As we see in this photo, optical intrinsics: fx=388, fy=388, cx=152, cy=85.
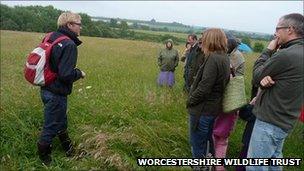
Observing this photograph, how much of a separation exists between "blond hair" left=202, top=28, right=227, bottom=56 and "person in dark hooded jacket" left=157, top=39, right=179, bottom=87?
711 cm

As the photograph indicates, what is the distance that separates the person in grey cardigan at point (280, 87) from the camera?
12.7 ft

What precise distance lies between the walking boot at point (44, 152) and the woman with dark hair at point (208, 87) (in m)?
2.03

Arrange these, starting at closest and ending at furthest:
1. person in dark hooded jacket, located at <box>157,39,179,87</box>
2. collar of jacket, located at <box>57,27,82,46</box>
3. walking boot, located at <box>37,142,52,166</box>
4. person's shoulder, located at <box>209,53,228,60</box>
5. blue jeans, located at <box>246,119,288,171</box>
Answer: blue jeans, located at <box>246,119,288,171</box> → person's shoulder, located at <box>209,53,228,60</box> → collar of jacket, located at <box>57,27,82,46</box> → walking boot, located at <box>37,142,52,166</box> → person in dark hooded jacket, located at <box>157,39,179,87</box>

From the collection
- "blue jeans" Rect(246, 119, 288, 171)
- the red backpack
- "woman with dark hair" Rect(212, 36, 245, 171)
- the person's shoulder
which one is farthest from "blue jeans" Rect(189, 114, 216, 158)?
the red backpack

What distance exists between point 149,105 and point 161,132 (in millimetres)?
1681

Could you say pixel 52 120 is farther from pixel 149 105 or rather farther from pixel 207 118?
pixel 149 105

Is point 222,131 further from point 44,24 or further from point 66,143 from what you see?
point 44,24

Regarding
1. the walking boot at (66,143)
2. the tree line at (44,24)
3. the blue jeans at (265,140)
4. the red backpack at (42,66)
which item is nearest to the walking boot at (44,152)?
the walking boot at (66,143)

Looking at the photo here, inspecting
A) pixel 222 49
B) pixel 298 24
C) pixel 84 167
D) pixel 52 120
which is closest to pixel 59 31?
pixel 52 120

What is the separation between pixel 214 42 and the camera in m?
5.00

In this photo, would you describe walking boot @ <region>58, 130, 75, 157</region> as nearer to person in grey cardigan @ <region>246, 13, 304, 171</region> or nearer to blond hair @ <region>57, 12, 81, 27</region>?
blond hair @ <region>57, 12, 81, 27</region>

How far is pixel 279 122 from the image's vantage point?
4020mm

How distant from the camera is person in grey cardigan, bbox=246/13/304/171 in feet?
12.7

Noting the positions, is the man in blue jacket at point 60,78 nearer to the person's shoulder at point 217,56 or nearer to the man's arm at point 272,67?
the person's shoulder at point 217,56
